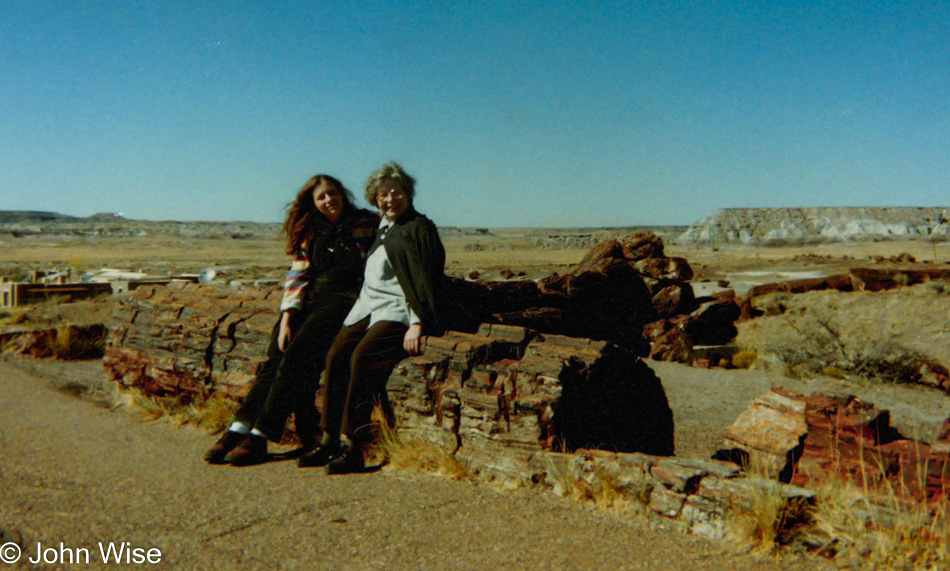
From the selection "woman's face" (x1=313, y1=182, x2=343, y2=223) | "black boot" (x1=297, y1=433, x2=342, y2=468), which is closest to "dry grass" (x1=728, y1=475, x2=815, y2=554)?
"black boot" (x1=297, y1=433, x2=342, y2=468)

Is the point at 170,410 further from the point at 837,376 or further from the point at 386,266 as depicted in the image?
the point at 837,376

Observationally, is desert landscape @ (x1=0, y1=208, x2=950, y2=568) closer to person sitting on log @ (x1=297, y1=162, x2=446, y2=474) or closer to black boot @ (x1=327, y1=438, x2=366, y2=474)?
person sitting on log @ (x1=297, y1=162, x2=446, y2=474)

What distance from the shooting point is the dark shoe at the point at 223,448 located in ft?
15.0

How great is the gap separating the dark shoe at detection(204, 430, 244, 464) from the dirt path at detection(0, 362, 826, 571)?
6cm

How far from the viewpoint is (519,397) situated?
405 centimetres

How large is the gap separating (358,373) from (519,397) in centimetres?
105

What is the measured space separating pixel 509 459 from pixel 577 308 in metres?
6.36

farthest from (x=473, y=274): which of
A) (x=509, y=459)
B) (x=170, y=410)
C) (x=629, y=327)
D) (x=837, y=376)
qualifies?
(x=509, y=459)

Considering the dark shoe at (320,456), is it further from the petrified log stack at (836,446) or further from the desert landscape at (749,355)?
the petrified log stack at (836,446)

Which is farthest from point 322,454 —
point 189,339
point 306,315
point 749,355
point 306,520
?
point 749,355

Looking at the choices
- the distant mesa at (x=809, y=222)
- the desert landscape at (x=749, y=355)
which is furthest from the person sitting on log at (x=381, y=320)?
the distant mesa at (x=809, y=222)

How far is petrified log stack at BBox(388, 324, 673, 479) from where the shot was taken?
4008mm

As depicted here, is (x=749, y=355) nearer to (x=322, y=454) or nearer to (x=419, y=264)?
(x=419, y=264)

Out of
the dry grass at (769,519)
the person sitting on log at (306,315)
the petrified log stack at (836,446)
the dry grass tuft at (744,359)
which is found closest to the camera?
the dry grass at (769,519)
